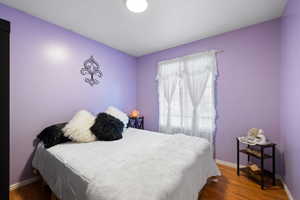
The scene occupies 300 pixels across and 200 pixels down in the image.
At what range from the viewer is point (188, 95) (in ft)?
9.00

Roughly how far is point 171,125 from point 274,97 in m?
1.86

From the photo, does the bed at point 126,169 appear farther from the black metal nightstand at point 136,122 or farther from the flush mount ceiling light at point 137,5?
the flush mount ceiling light at point 137,5


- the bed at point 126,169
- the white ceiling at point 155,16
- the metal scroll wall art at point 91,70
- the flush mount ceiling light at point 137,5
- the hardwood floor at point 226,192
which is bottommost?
the hardwood floor at point 226,192

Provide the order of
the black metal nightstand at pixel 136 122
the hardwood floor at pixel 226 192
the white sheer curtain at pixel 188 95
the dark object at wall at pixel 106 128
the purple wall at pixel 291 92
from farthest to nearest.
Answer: the black metal nightstand at pixel 136 122 → the white sheer curtain at pixel 188 95 → the dark object at wall at pixel 106 128 → the hardwood floor at pixel 226 192 → the purple wall at pixel 291 92

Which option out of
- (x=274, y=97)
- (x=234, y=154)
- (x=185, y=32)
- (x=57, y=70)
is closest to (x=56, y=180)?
(x=57, y=70)

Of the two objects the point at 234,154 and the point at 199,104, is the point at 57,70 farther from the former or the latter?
the point at 234,154

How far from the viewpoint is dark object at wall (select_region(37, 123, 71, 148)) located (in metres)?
1.70

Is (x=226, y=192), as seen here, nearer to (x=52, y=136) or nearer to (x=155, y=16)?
(x=52, y=136)

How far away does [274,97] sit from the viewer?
1.97 meters

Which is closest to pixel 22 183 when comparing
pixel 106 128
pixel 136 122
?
pixel 106 128

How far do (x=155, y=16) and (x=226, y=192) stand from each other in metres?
A: 2.64

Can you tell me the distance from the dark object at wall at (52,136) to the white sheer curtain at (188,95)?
2031 mm

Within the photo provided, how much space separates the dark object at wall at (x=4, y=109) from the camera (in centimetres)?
61

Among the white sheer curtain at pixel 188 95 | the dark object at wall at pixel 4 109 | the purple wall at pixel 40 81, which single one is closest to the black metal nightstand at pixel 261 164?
the white sheer curtain at pixel 188 95
